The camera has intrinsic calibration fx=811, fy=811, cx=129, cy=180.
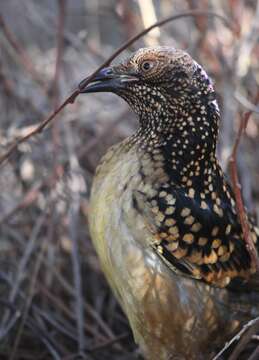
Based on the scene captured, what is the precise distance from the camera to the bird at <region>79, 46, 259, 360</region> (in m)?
2.78

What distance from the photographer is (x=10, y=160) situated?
3.79 metres

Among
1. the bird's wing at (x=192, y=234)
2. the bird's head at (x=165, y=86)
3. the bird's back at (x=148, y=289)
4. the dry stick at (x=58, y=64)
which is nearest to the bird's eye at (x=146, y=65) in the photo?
the bird's head at (x=165, y=86)

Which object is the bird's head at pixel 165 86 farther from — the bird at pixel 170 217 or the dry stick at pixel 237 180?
the dry stick at pixel 237 180

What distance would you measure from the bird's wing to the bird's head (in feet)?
0.85

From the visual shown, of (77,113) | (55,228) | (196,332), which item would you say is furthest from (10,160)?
(196,332)

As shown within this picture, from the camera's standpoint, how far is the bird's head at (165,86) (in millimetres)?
2793

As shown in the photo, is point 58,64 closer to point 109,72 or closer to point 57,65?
point 57,65

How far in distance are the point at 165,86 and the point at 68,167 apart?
4.07 feet

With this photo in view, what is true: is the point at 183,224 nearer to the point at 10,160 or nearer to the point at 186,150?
the point at 186,150

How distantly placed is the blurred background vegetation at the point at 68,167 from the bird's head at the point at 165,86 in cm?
38

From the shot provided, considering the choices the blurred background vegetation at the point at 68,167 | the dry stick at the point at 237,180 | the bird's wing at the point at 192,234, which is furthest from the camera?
the blurred background vegetation at the point at 68,167

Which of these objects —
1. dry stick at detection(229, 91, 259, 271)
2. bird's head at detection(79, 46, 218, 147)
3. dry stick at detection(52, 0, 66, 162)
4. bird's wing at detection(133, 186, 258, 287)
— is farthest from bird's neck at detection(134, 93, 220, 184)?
dry stick at detection(52, 0, 66, 162)

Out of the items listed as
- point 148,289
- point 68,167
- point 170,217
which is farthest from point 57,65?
point 148,289

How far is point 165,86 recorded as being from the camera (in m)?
2.82
